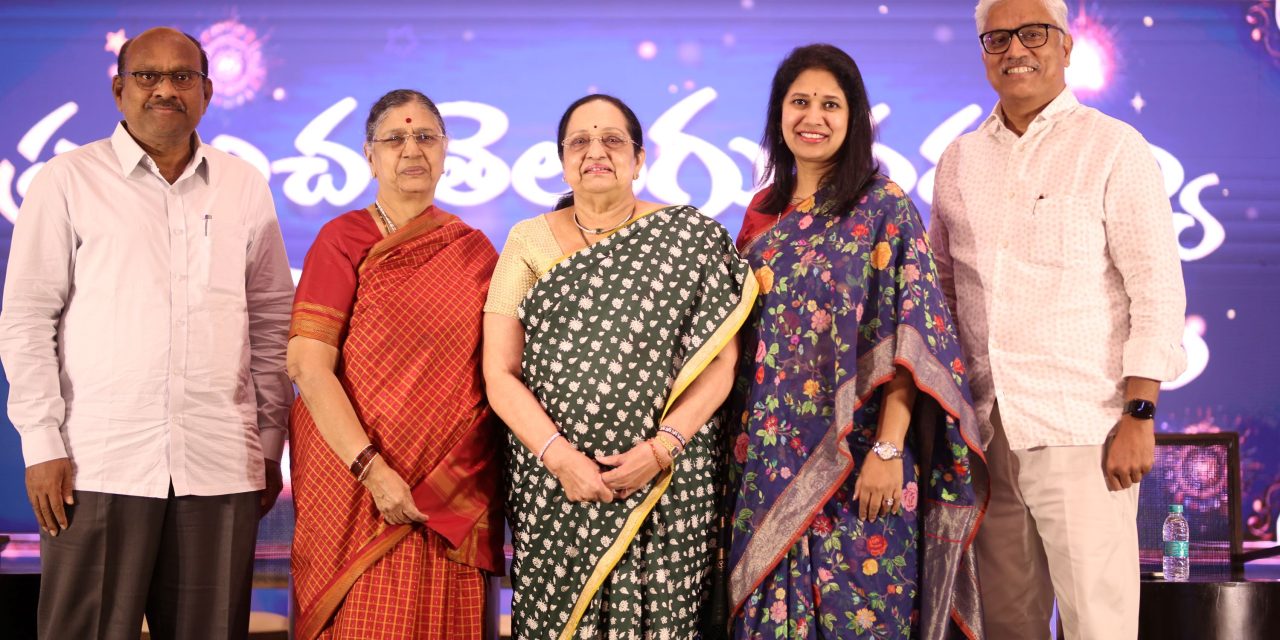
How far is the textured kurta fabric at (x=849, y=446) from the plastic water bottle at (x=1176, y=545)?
139 centimetres

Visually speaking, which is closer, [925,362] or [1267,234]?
[925,362]

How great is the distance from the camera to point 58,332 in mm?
2344

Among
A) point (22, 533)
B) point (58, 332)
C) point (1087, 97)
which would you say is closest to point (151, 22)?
point (22, 533)

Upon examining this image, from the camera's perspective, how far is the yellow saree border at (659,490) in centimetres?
217

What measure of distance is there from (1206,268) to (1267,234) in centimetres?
28

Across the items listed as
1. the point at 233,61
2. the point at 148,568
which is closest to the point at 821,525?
the point at 148,568

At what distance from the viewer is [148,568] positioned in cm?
231

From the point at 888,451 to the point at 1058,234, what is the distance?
588 millimetres

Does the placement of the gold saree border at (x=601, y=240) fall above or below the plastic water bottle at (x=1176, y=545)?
above

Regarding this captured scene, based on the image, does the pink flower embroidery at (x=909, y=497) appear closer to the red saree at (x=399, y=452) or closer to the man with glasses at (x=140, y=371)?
the red saree at (x=399, y=452)

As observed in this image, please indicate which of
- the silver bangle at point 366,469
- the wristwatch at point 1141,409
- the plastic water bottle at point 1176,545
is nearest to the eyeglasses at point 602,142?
the silver bangle at point 366,469

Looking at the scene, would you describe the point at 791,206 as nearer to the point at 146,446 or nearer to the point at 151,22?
the point at 146,446

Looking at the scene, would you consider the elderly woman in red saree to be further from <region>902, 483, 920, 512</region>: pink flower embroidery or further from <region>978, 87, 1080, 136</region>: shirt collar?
<region>978, 87, 1080, 136</region>: shirt collar

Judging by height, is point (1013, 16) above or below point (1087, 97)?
below
